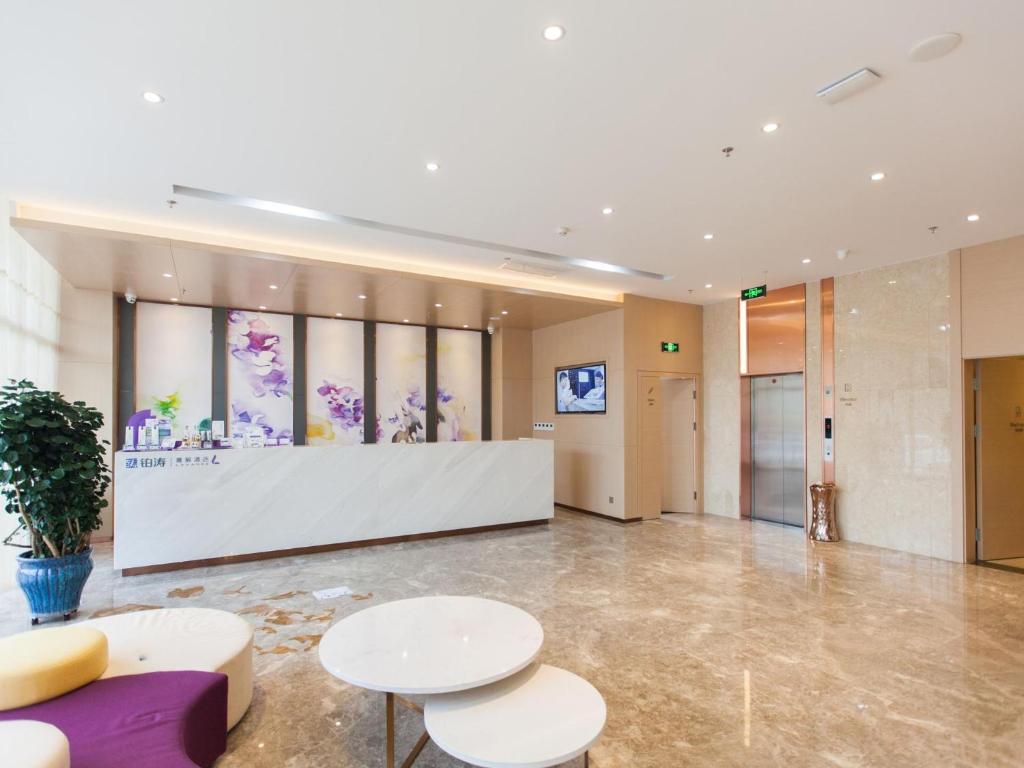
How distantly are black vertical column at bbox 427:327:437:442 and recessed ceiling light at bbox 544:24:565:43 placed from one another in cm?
695

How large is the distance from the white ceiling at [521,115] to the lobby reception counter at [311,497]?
2.58 metres

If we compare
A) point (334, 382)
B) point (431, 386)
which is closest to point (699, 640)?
point (431, 386)

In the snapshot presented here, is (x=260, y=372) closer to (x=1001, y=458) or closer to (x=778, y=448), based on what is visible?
(x=778, y=448)

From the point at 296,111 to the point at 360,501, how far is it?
15.0 feet

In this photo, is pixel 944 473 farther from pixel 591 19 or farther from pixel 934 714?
pixel 591 19

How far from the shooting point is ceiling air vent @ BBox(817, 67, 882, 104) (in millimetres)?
2994

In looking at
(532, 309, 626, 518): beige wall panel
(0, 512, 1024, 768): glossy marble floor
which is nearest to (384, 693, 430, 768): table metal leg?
(0, 512, 1024, 768): glossy marble floor

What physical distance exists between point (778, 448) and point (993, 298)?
3190 millimetres

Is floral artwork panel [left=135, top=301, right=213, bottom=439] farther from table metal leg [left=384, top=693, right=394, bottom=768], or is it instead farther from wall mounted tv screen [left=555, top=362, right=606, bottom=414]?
table metal leg [left=384, top=693, right=394, bottom=768]

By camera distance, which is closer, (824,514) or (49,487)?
(49,487)

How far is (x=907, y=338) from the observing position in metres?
6.66

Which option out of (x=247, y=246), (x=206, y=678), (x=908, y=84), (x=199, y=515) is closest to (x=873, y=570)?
(x=908, y=84)

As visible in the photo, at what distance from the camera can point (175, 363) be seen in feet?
24.8

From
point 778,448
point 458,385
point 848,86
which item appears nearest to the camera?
point 848,86
